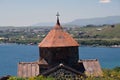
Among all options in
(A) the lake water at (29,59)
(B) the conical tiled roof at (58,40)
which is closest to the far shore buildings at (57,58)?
(B) the conical tiled roof at (58,40)

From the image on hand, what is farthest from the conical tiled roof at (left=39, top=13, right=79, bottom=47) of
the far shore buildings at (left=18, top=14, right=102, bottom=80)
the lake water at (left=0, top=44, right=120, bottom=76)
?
the lake water at (left=0, top=44, right=120, bottom=76)

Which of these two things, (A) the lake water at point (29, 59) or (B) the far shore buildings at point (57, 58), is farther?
(A) the lake water at point (29, 59)

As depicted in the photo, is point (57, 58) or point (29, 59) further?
point (29, 59)

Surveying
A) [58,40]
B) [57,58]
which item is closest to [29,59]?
[58,40]

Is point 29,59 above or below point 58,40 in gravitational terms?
below

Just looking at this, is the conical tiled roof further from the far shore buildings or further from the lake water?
the lake water

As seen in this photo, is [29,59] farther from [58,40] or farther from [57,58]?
[57,58]

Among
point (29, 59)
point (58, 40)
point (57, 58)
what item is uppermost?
point (58, 40)

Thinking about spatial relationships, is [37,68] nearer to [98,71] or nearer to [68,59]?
[68,59]

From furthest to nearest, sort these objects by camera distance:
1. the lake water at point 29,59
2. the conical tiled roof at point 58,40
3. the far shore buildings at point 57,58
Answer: the lake water at point 29,59, the conical tiled roof at point 58,40, the far shore buildings at point 57,58

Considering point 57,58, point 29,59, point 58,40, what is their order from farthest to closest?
point 29,59 → point 58,40 → point 57,58

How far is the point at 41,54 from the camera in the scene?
85.6 ft

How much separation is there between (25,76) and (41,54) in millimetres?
1605

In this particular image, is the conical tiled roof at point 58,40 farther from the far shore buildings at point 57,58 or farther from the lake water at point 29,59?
the lake water at point 29,59
